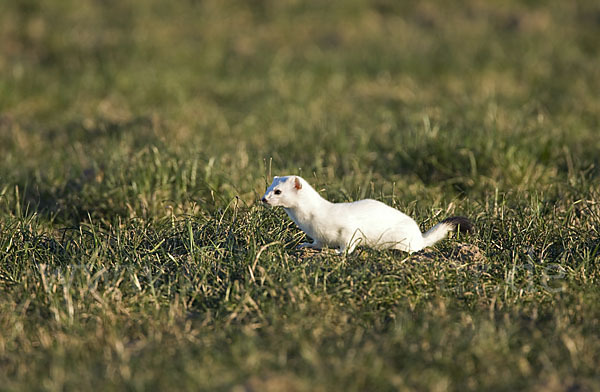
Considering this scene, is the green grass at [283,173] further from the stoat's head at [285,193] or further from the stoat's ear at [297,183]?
the stoat's ear at [297,183]

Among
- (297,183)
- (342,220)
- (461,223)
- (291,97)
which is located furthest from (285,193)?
(291,97)

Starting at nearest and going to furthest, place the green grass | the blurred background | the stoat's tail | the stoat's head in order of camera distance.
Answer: the green grass
the stoat's head
the stoat's tail
the blurred background

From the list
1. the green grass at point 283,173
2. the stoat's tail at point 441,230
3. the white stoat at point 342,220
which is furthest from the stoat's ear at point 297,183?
the stoat's tail at point 441,230

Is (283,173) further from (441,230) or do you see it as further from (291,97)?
(291,97)

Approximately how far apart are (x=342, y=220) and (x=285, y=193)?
1.16ft

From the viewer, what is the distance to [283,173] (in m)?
6.21

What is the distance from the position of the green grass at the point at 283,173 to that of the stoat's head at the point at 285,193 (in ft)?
0.95

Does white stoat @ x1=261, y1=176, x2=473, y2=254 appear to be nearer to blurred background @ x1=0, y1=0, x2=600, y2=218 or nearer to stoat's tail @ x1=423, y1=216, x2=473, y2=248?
stoat's tail @ x1=423, y1=216, x2=473, y2=248

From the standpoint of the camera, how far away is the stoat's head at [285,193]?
4.10m

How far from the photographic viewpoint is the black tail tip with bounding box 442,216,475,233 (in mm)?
4395

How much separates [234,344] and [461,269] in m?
1.42

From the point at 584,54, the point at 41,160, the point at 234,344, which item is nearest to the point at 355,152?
the point at 41,160

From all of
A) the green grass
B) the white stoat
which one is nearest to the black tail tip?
the green grass

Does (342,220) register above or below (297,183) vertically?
below
